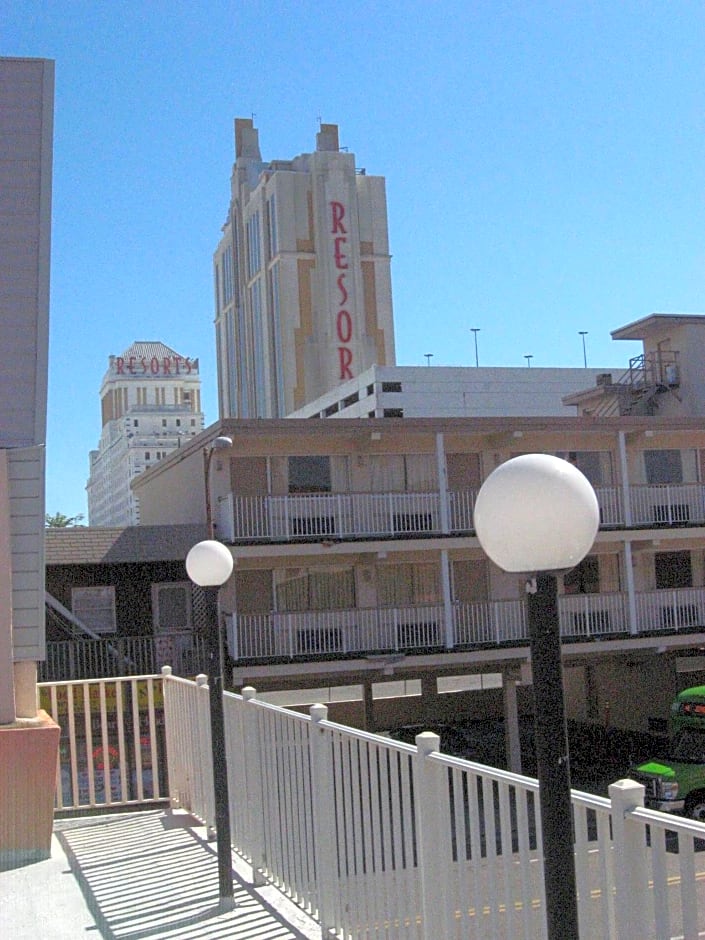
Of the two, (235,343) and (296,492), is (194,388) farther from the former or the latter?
(296,492)

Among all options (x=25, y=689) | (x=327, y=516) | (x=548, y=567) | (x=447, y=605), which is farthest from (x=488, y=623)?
(x=548, y=567)

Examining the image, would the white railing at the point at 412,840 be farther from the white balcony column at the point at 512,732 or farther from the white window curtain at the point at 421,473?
the white window curtain at the point at 421,473

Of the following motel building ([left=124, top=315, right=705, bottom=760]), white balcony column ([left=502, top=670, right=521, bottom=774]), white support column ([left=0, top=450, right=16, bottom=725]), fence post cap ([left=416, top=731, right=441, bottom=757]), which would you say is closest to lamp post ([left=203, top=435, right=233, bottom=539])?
motel building ([left=124, top=315, right=705, bottom=760])

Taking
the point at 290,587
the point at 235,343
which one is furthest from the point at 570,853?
the point at 235,343

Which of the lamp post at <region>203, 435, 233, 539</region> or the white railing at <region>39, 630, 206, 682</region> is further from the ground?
the lamp post at <region>203, 435, 233, 539</region>

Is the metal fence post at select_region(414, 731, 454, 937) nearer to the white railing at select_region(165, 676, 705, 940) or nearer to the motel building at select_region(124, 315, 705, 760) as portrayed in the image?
the white railing at select_region(165, 676, 705, 940)

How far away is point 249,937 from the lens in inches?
220

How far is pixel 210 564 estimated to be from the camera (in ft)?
21.6

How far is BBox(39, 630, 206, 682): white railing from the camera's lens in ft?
81.7

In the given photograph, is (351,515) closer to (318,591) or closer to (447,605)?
(318,591)

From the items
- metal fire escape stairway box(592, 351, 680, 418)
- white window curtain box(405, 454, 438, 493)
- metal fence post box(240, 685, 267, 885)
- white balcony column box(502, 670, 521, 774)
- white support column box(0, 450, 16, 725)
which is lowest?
white balcony column box(502, 670, 521, 774)

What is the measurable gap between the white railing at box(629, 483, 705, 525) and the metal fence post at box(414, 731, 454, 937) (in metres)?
26.5

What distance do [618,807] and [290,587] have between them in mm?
25375

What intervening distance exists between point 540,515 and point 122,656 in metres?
23.2
